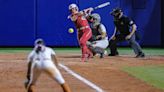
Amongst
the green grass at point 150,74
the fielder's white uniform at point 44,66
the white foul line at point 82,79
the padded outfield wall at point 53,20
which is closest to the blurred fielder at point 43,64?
the fielder's white uniform at point 44,66

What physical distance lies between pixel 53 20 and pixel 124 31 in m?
5.00

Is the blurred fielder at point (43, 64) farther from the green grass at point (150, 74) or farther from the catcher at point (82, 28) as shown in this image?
the catcher at point (82, 28)

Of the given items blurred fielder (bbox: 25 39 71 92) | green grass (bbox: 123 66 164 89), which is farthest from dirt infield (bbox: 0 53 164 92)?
blurred fielder (bbox: 25 39 71 92)

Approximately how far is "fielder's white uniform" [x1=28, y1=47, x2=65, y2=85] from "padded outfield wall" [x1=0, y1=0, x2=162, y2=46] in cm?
1343

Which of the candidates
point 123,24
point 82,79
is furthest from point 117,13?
point 82,79

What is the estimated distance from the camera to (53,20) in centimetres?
2095

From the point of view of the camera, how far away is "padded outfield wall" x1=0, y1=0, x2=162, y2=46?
68.3ft

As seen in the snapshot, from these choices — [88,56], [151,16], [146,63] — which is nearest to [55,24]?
[151,16]

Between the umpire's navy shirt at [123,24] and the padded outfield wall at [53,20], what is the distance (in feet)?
14.2

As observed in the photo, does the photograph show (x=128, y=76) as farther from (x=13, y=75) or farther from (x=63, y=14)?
(x=63, y=14)

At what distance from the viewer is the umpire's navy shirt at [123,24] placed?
16.4m

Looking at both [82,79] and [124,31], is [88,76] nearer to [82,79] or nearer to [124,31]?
[82,79]

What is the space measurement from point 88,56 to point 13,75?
4.36 m

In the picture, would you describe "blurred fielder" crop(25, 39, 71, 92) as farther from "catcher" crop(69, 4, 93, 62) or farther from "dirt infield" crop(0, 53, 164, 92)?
"catcher" crop(69, 4, 93, 62)
